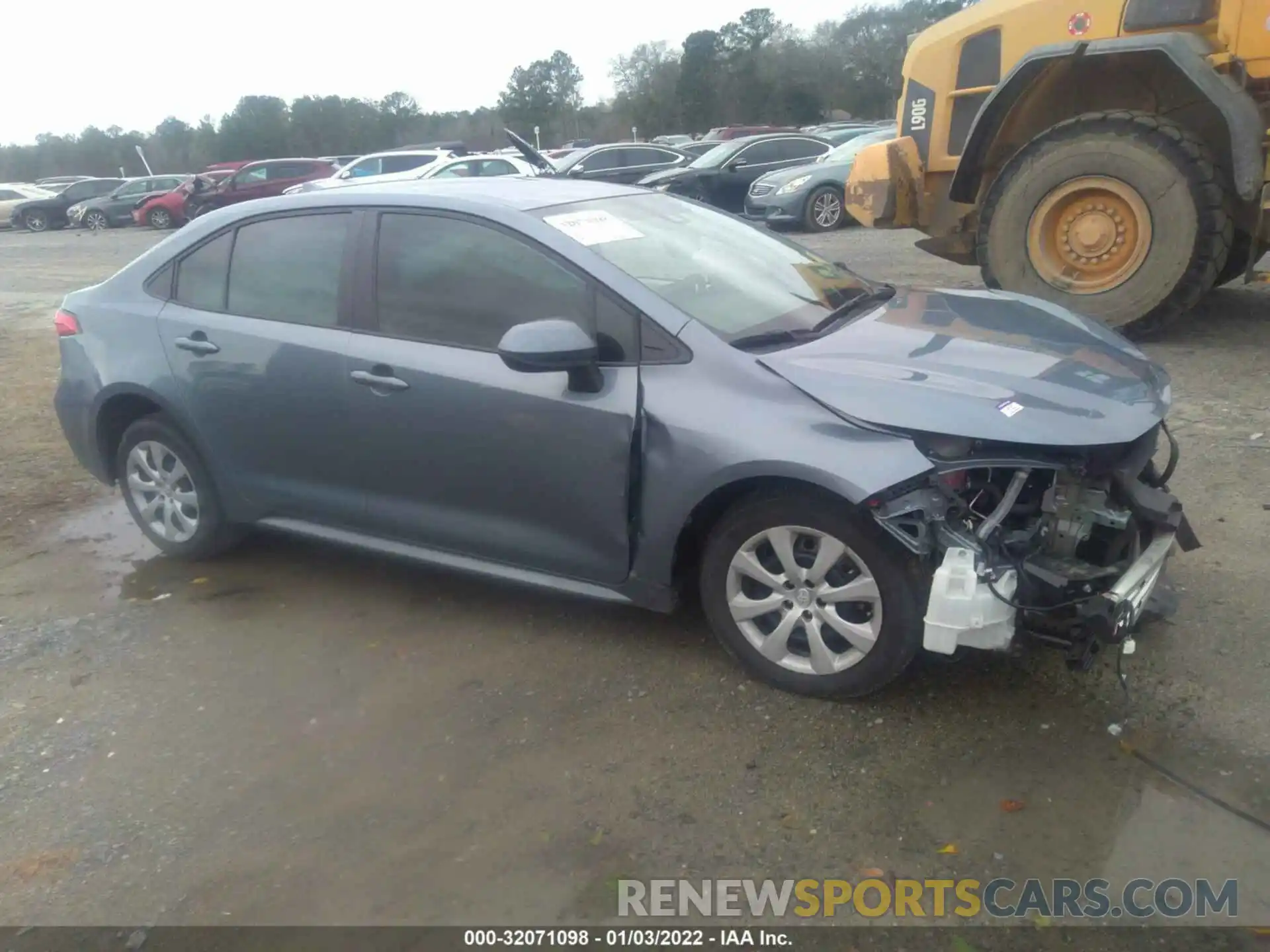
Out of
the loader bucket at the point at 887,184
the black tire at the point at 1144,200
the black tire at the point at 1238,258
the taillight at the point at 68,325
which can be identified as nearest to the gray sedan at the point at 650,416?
the taillight at the point at 68,325

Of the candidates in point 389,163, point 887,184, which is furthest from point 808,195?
point 389,163

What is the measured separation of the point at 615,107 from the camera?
60.0 metres

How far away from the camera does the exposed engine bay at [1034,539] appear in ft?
9.73

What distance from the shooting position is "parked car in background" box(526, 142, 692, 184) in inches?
723

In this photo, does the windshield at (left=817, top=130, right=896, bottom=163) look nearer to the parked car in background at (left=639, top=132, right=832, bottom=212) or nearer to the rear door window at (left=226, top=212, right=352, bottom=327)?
the parked car in background at (left=639, top=132, right=832, bottom=212)

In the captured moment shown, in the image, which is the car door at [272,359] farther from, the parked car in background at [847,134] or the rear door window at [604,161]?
the rear door window at [604,161]

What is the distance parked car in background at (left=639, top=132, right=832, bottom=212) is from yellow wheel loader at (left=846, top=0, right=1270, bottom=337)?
8827 millimetres

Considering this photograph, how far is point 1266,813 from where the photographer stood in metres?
2.74

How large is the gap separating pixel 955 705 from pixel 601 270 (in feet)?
6.05

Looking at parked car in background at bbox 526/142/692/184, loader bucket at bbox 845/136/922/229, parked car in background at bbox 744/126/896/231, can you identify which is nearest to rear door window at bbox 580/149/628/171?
parked car in background at bbox 526/142/692/184

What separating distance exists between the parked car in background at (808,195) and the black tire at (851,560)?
12197 mm

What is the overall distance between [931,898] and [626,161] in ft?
57.6

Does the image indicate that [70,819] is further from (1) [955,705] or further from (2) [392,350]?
(1) [955,705]

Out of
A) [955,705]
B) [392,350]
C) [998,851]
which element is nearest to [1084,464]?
[955,705]
